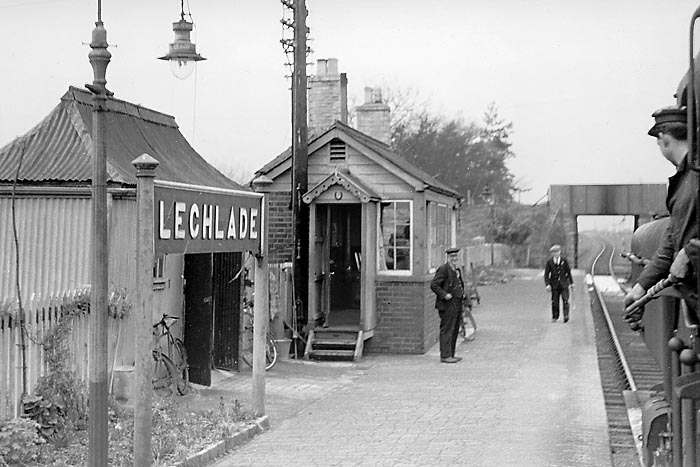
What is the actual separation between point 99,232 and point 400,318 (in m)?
11.6

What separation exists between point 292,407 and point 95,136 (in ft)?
19.7

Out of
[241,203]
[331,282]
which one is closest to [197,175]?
[241,203]

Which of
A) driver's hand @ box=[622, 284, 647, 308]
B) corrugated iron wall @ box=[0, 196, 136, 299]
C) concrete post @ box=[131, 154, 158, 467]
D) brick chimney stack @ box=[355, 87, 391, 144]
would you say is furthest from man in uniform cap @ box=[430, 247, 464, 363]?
driver's hand @ box=[622, 284, 647, 308]

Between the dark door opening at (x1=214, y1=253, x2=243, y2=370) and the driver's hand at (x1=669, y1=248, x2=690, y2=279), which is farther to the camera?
the dark door opening at (x1=214, y1=253, x2=243, y2=370)

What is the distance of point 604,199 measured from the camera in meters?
45.4

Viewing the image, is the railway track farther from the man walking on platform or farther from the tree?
the tree

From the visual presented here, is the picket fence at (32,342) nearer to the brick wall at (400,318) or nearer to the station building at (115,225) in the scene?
the station building at (115,225)

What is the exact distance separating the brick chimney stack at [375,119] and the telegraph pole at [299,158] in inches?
238

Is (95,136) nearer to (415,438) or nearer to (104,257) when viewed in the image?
(104,257)

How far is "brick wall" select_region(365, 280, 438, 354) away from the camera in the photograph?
18.1m

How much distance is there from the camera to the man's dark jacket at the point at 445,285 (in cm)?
1670

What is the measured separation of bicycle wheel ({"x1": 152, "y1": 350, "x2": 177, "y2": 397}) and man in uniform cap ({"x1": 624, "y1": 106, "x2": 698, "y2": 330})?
7.76m

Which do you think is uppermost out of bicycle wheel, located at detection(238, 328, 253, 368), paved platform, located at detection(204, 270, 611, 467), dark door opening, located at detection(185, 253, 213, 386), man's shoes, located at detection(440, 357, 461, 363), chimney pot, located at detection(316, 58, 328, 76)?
chimney pot, located at detection(316, 58, 328, 76)

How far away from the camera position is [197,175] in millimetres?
13984
